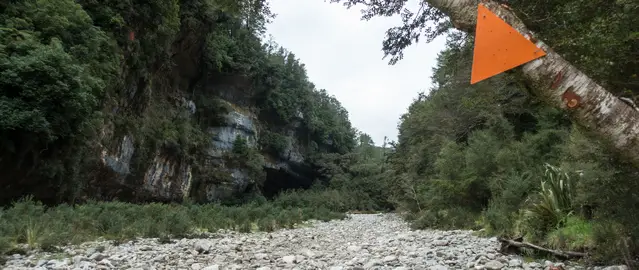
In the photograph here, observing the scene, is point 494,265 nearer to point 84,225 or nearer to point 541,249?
point 541,249

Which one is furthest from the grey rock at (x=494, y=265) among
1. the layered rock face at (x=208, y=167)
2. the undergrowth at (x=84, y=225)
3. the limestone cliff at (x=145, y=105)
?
the layered rock face at (x=208, y=167)

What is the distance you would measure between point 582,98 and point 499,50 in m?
0.40

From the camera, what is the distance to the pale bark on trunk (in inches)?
60.6

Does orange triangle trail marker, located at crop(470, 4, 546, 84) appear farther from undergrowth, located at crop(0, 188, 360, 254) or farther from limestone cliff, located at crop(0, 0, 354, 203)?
undergrowth, located at crop(0, 188, 360, 254)

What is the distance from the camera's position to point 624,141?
60.5 inches

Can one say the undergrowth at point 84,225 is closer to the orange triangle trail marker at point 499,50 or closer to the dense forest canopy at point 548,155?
the dense forest canopy at point 548,155

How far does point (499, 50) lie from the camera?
69.7 inches

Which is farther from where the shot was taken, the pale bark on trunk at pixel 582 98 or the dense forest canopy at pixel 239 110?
the dense forest canopy at pixel 239 110

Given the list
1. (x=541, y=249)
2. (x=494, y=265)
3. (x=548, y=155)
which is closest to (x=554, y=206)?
(x=541, y=249)

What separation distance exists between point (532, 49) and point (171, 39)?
19.2 metres

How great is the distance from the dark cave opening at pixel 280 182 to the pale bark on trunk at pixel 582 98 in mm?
32501

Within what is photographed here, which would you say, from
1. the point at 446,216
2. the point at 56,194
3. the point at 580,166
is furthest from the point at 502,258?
the point at 56,194

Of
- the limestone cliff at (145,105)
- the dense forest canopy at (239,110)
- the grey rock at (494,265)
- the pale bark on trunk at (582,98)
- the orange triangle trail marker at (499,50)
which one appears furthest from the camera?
the limestone cliff at (145,105)

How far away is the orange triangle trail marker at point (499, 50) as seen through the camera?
68.3 inches
